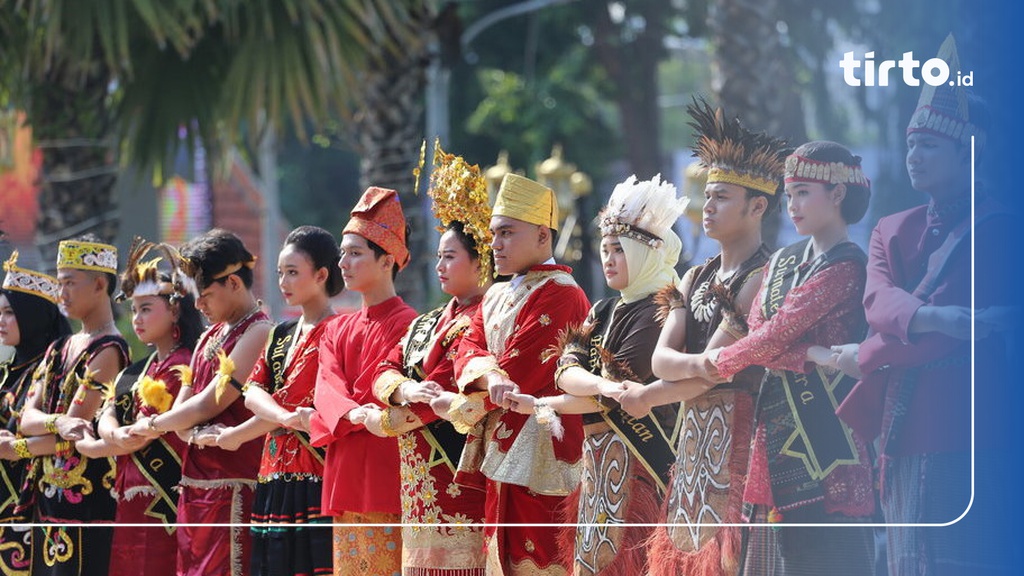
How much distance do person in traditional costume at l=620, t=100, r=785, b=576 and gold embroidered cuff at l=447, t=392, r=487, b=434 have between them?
544 mm

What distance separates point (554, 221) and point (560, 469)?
0.82 metres

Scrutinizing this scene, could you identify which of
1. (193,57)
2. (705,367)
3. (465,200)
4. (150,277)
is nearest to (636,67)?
(193,57)

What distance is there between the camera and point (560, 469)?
471 centimetres

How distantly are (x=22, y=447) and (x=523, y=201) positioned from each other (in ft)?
8.67

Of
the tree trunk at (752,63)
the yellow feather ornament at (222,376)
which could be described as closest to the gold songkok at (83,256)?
the yellow feather ornament at (222,376)

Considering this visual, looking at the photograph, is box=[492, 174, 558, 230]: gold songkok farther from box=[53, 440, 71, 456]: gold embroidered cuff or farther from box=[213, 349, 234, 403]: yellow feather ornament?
box=[53, 440, 71, 456]: gold embroidered cuff

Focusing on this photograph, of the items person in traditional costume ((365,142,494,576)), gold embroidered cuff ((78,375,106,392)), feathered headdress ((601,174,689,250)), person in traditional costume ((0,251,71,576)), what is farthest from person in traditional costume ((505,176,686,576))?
person in traditional costume ((0,251,71,576))

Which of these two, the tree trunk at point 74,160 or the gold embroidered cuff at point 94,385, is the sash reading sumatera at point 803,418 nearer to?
the gold embroidered cuff at point 94,385

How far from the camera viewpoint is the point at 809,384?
4012 millimetres

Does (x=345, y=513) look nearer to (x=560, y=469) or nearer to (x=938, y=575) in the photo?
(x=560, y=469)

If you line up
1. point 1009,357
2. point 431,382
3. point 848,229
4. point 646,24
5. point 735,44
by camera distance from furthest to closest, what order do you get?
point 646,24, point 735,44, point 431,382, point 848,229, point 1009,357

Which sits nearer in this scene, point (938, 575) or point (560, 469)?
point (938, 575)

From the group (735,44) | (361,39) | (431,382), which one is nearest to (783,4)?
(735,44)

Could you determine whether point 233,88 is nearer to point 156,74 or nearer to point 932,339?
point 156,74
